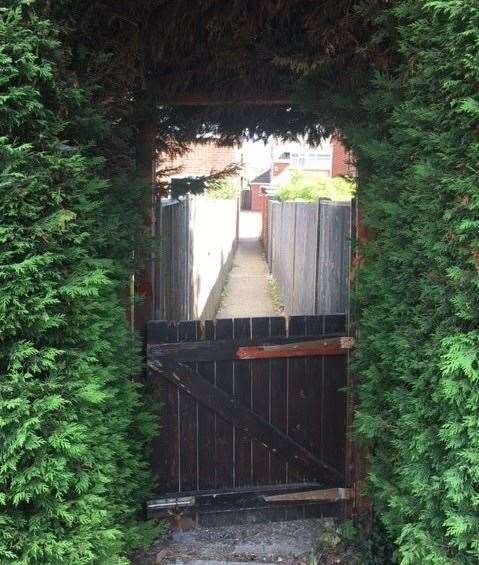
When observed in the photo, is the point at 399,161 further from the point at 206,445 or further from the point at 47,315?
the point at 206,445

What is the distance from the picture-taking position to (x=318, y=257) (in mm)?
5805

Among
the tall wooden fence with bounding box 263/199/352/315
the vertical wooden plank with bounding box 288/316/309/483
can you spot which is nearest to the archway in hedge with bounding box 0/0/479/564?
the vertical wooden plank with bounding box 288/316/309/483

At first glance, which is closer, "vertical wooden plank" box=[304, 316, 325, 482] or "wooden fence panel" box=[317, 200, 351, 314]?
"vertical wooden plank" box=[304, 316, 325, 482]

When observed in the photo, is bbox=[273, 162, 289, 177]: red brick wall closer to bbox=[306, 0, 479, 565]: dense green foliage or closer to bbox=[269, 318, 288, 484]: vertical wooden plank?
bbox=[269, 318, 288, 484]: vertical wooden plank

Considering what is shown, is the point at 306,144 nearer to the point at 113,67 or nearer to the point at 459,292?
the point at 113,67

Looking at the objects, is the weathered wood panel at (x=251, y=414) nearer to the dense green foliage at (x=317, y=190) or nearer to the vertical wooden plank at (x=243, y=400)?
the vertical wooden plank at (x=243, y=400)

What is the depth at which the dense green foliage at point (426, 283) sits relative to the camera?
2.09m

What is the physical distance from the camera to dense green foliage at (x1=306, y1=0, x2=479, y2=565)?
2088mm

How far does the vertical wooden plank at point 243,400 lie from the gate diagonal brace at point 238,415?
0.05m

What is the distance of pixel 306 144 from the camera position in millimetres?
4730

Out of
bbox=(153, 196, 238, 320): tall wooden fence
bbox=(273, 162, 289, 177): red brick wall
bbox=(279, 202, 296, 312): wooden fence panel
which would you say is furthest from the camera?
bbox=(273, 162, 289, 177): red brick wall

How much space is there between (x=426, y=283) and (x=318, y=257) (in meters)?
3.45

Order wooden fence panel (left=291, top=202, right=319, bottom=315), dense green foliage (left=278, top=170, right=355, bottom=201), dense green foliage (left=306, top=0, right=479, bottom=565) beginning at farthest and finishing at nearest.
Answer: dense green foliage (left=278, top=170, right=355, bottom=201) → wooden fence panel (left=291, top=202, right=319, bottom=315) → dense green foliage (left=306, top=0, right=479, bottom=565)

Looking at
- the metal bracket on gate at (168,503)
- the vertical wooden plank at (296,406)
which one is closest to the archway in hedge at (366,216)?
the metal bracket on gate at (168,503)
